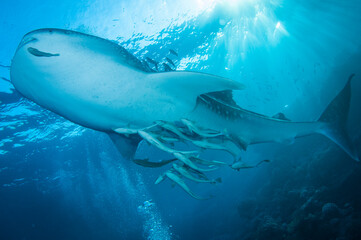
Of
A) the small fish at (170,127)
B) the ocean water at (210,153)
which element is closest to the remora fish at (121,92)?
the small fish at (170,127)

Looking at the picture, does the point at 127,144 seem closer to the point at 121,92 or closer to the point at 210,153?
the point at 121,92

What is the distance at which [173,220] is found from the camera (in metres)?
43.2

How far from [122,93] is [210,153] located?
30889 mm

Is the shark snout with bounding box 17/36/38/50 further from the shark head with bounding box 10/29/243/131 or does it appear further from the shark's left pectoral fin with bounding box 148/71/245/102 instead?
the shark's left pectoral fin with bounding box 148/71/245/102

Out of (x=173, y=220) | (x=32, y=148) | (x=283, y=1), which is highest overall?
(x=283, y=1)

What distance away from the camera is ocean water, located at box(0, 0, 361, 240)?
9.79 metres

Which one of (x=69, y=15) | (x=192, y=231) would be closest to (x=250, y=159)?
(x=192, y=231)

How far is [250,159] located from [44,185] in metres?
36.7

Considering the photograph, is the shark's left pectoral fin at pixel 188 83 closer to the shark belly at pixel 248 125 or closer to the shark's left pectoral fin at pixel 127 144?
the shark belly at pixel 248 125

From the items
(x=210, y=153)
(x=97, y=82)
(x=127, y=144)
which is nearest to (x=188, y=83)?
(x=97, y=82)

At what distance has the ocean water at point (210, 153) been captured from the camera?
32.1 feet

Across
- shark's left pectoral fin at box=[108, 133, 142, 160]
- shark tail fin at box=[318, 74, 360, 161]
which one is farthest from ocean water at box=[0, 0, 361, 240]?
shark tail fin at box=[318, 74, 360, 161]

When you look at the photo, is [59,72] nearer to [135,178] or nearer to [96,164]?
[96,164]

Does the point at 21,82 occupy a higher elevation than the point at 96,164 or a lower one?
higher
